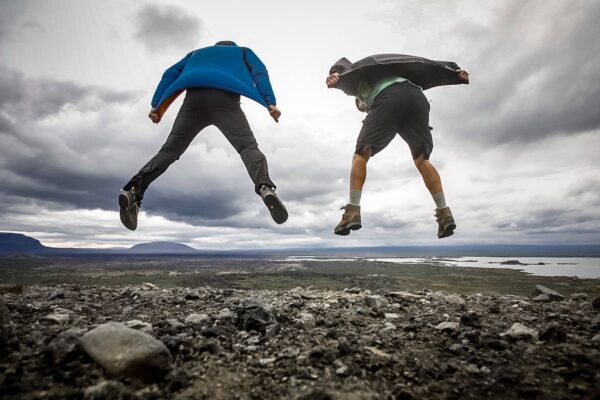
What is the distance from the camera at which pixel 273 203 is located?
4.32 meters

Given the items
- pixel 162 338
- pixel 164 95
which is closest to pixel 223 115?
pixel 164 95

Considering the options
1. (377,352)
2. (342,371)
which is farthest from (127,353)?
(377,352)

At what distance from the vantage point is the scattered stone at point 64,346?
221cm

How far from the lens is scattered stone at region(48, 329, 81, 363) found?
2209 millimetres

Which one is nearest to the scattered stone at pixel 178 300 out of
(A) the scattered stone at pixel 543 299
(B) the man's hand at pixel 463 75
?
(B) the man's hand at pixel 463 75

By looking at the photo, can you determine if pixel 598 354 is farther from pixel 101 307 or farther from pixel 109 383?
pixel 101 307

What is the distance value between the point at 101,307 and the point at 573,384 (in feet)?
17.2

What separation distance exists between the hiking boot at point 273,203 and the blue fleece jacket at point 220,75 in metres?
1.44

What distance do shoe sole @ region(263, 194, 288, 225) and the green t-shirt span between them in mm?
1962

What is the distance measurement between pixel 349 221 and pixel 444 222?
4.79ft

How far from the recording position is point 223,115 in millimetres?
4629

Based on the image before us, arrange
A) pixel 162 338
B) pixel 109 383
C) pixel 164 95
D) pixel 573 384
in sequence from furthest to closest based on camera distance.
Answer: pixel 164 95 → pixel 162 338 → pixel 573 384 → pixel 109 383

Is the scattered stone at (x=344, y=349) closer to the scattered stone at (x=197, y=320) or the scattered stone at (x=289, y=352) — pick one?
the scattered stone at (x=289, y=352)

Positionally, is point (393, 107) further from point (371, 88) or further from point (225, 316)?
point (225, 316)
